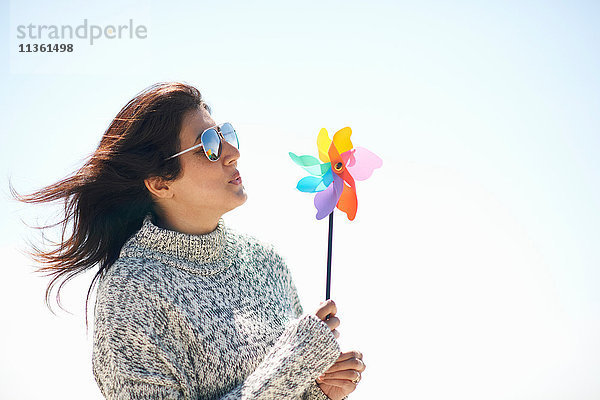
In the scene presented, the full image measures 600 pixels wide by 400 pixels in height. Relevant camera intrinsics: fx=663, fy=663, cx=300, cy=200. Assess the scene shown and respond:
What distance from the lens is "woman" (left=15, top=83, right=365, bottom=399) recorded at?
175cm

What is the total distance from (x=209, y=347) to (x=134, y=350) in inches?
8.2

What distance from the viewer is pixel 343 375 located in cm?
190

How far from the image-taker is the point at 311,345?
1.78 meters

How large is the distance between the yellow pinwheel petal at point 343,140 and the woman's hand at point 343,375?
70 cm

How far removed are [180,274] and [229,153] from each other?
0.39 m

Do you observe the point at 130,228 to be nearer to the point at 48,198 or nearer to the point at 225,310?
the point at 48,198

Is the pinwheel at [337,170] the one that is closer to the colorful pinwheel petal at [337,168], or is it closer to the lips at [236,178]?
the colorful pinwheel petal at [337,168]

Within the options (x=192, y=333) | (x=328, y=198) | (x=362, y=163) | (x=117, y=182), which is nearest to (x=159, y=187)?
(x=117, y=182)

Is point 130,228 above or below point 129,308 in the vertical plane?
above

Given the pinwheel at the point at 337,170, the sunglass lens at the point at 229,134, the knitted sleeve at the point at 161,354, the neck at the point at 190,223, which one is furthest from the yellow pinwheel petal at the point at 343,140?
the knitted sleeve at the point at 161,354

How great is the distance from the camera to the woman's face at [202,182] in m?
1.95

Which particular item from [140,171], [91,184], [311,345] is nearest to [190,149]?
[140,171]

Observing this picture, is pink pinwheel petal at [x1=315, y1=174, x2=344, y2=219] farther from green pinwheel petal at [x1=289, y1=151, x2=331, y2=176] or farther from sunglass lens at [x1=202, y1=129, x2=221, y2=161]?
sunglass lens at [x1=202, y1=129, x2=221, y2=161]

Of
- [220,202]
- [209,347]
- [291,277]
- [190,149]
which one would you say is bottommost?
[209,347]
